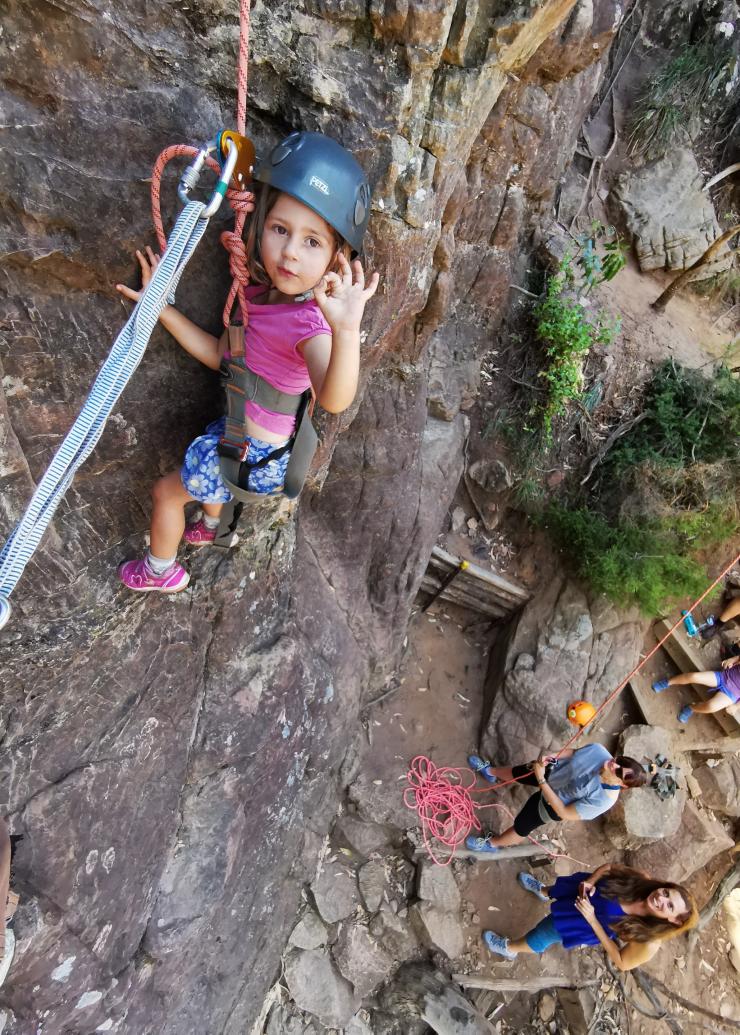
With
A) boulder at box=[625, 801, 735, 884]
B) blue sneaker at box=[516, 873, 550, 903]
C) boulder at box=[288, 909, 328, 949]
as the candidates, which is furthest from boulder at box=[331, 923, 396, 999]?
boulder at box=[625, 801, 735, 884]

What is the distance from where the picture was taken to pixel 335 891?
518cm

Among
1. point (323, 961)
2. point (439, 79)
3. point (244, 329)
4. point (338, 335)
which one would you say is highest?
point (439, 79)

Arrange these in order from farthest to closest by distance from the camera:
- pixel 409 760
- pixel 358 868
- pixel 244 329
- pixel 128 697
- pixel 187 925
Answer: pixel 409 760 → pixel 358 868 → pixel 187 925 → pixel 128 697 → pixel 244 329

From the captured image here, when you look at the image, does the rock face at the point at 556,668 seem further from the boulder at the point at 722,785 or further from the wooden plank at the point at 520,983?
the wooden plank at the point at 520,983

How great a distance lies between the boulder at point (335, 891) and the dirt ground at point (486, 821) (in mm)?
535

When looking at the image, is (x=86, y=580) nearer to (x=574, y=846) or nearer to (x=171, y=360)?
(x=171, y=360)

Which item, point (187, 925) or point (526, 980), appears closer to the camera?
point (187, 925)

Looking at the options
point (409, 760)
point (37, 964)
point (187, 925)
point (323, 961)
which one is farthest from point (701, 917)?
point (37, 964)

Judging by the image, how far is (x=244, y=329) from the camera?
6.97ft

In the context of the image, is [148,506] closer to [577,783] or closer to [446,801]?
[577,783]

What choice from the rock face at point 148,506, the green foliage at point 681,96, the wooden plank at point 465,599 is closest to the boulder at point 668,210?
the green foliage at point 681,96

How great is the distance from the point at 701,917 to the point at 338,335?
25.1 feet

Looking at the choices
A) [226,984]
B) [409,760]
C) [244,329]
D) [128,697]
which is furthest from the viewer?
[409,760]

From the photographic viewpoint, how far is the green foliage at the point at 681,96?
718 cm
